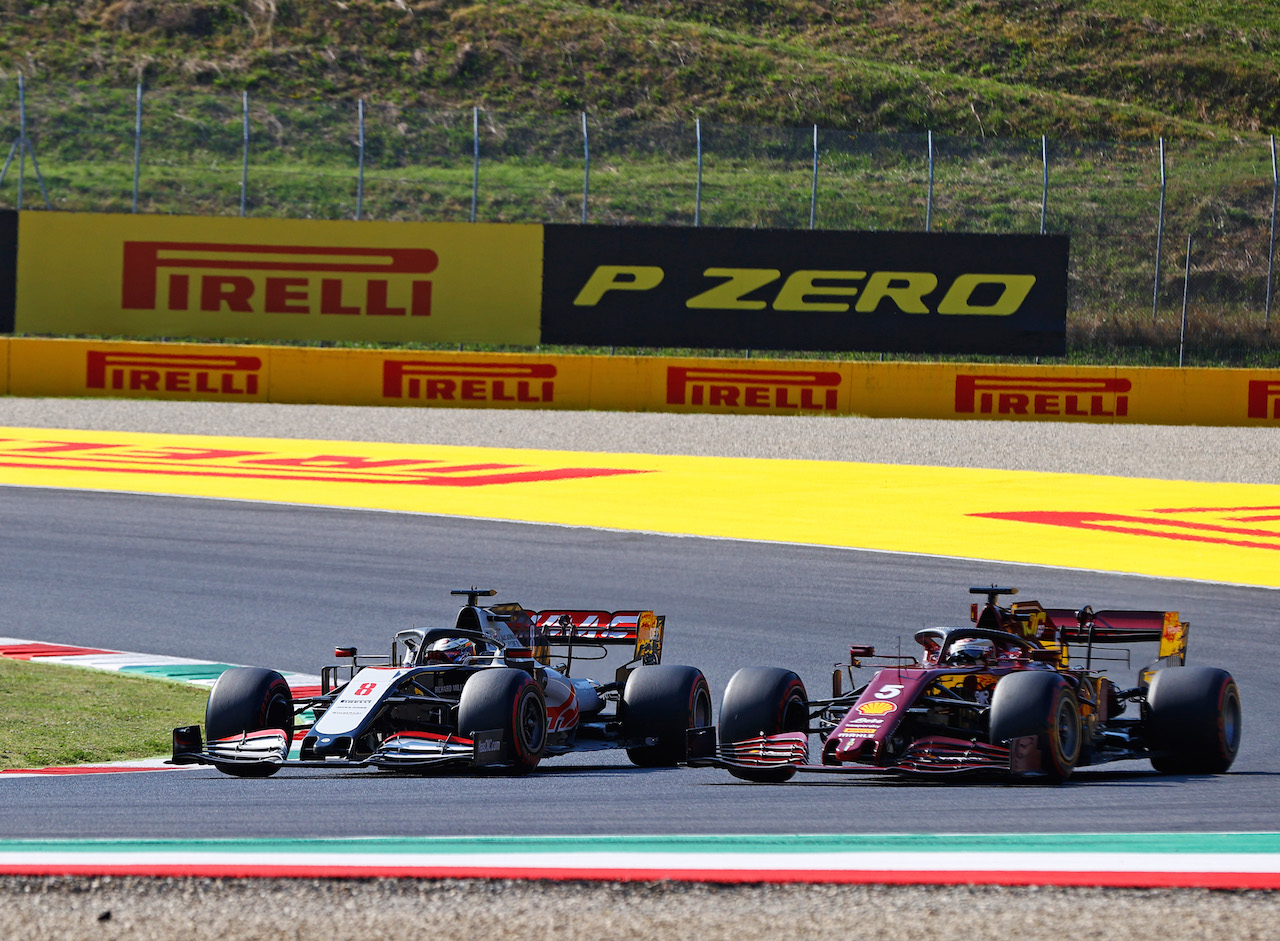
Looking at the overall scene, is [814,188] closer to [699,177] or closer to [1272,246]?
[699,177]

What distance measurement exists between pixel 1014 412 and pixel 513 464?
8890 millimetres

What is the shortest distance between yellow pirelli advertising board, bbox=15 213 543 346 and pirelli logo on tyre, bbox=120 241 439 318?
0.02m

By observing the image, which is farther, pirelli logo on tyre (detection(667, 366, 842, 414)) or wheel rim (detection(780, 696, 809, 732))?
pirelli logo on tyre (detection(667, 366, 842, 414))

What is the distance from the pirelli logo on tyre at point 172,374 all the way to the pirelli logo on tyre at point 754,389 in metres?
6.51

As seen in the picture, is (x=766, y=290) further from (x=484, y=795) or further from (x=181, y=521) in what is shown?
(x=484, y=795)

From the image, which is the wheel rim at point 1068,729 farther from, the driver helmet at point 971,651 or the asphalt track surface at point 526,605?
the driver helmet at point 971,651

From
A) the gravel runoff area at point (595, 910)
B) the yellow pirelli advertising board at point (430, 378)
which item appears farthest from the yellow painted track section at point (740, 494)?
the gravel runoff area at point (595, 910)

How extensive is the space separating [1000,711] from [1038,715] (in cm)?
16

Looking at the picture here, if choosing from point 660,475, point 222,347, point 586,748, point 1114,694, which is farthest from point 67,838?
point 222,347

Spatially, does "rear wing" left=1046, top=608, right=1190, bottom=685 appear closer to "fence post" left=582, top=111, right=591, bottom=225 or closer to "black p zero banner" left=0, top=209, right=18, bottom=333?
"fence post" left=582, top=111, right=591, bottom=225

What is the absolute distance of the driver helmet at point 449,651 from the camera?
306 inches

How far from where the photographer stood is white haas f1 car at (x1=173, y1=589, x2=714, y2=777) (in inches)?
283

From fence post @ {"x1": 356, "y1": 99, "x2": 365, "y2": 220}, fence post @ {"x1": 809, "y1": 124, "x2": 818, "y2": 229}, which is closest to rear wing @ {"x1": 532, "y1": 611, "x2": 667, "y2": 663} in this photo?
fence post @ {"x1": 809, "y1": 124, "x2": 818, "y2": 229}

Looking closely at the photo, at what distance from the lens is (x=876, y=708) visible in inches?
282
